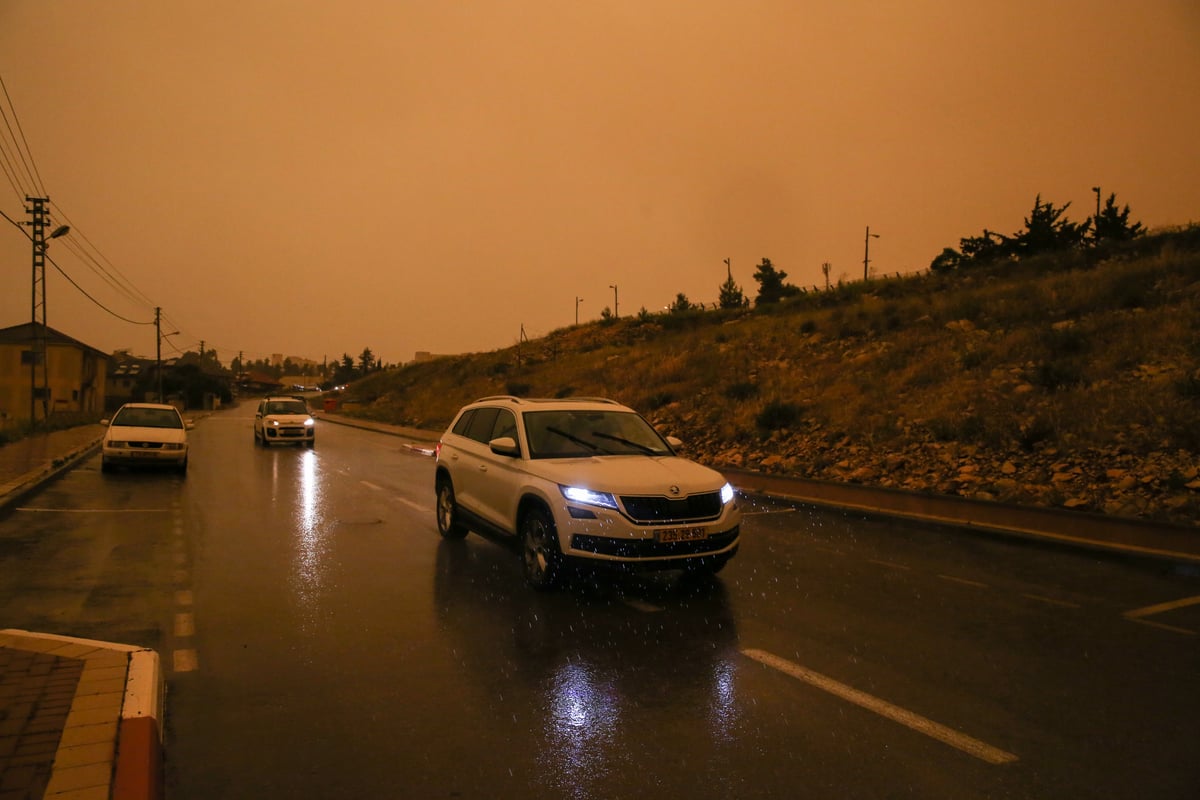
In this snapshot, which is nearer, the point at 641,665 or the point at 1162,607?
the point at 641,665

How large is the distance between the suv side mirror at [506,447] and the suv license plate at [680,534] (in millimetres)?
1809

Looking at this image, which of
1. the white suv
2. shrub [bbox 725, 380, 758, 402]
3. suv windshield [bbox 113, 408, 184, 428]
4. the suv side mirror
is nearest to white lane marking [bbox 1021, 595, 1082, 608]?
the white suv

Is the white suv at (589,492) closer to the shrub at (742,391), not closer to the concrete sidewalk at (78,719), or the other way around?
the concrete sidewalk at (78,719)

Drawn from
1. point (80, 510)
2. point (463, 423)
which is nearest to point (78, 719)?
point (463, 423)

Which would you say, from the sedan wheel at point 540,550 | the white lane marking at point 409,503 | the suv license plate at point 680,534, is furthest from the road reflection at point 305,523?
the suv license plate at point 680,534

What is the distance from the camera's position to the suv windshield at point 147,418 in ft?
58.3

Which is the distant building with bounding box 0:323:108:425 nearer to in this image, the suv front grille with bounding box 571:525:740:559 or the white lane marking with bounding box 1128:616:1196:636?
the suv front grille with bounding box 571:525:740:559

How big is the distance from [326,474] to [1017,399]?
48.7 ft

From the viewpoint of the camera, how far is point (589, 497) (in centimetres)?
654

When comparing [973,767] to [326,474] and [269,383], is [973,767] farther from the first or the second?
[269,383]

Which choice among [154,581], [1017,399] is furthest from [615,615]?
[1017,399]

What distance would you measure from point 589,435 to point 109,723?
16.3 feet

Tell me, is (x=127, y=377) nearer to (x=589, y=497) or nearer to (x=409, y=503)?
(x=409, y=503)

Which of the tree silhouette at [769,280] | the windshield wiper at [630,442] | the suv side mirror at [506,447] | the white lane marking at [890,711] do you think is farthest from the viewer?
the tree silhouette at [769,280]
